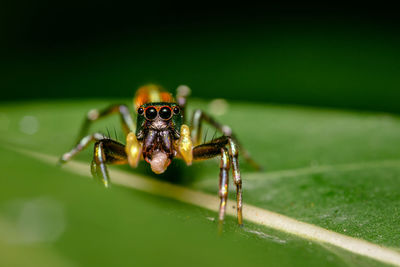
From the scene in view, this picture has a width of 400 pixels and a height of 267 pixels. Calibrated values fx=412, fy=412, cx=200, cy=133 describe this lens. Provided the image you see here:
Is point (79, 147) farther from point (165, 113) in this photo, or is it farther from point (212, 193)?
point (212, 193)

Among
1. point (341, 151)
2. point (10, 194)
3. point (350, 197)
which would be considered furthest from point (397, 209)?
point (10, 194)

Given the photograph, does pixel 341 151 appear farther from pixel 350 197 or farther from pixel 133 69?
pixel 133 69

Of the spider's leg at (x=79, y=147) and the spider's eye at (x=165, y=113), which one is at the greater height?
the spider's eye at (x=165, y=113)

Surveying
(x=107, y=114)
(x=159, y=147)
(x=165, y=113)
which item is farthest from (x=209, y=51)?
(x=159, y=147)

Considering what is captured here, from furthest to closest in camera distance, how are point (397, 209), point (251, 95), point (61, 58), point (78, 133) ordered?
1. point (61, 58)
2. point (251, 95)
3. point (78, 133)
4. point (397, 209)

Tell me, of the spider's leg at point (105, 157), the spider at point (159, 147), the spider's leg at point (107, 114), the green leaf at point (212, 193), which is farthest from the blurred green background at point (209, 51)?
the spider's leg at point (105, 157)

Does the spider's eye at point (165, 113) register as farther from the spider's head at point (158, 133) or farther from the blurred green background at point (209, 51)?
the blurred green background at point (209, 51)
